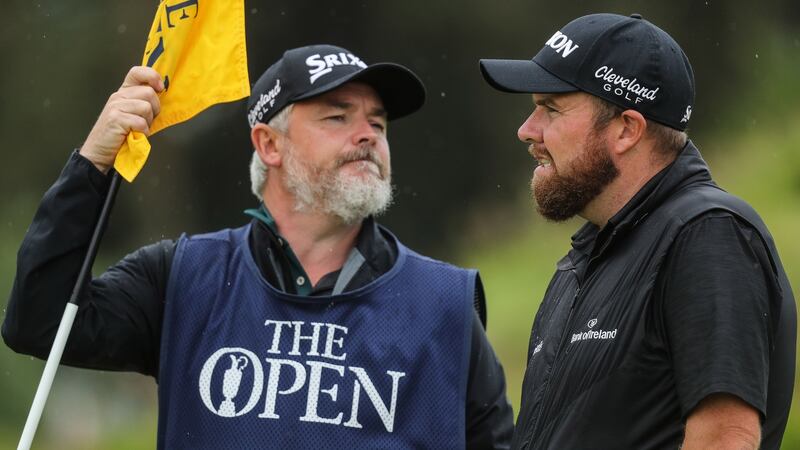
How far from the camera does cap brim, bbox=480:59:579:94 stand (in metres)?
2.94

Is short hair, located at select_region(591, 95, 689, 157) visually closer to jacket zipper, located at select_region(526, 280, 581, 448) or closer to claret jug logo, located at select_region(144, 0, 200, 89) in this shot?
jacket zipper, located at select_region(526, 280, 581, 448)

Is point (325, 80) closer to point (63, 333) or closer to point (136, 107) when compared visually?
point (136, 107)

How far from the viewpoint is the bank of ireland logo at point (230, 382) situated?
12.0ft

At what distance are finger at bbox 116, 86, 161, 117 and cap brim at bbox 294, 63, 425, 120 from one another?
648mm

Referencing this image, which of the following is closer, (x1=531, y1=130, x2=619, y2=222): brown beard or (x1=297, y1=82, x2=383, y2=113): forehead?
(x1=531, y1=130, x2=619, y2=222): brown beard

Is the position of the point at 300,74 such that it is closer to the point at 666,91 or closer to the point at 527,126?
the point at 527,126

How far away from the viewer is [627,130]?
9.40 feet

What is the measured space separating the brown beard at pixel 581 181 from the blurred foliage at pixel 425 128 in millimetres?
5384

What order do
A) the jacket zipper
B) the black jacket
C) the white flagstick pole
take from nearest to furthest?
1. the black jacket
2. the jacket zipper
3. the white flagstick pole

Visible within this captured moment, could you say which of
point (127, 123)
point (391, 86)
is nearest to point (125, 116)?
point (127, 123)

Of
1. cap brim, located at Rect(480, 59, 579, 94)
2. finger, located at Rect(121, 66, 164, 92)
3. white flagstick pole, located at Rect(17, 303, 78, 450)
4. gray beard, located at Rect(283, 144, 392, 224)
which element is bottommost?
white flagstick pole, located at Rect(17, 303, 78, 450)

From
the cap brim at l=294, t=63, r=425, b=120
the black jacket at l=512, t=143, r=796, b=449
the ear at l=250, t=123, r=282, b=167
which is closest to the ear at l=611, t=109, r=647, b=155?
the black jacket at l=512, t=143, r=796, b=449

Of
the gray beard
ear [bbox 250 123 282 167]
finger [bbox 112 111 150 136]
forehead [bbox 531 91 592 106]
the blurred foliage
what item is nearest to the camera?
forehead [bbox 531 91 592 106]

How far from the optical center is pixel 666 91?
283 centimetres
